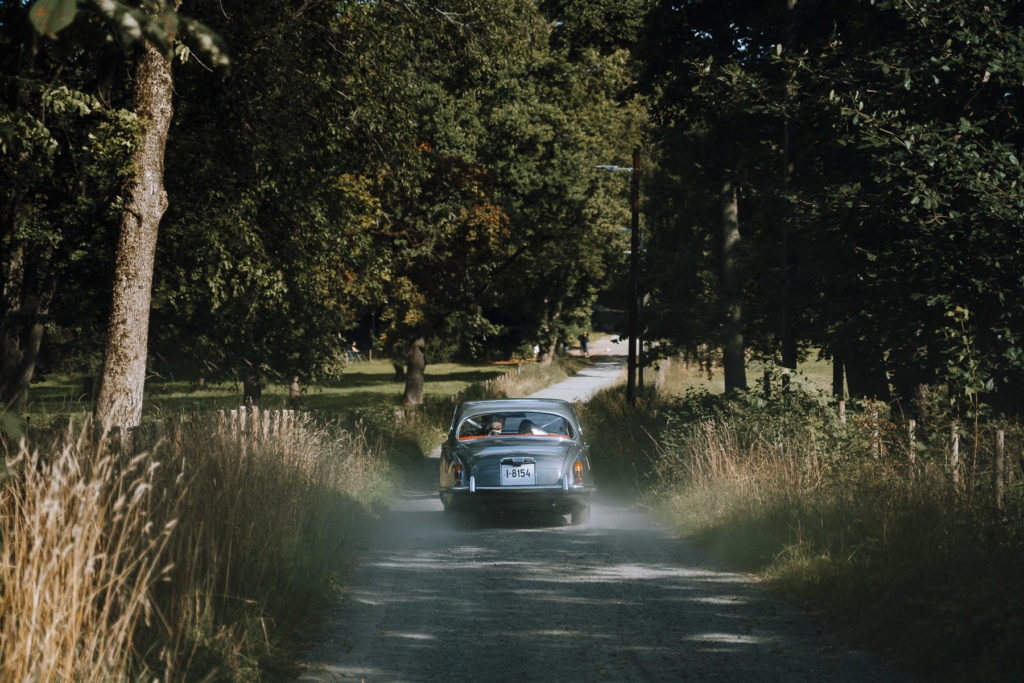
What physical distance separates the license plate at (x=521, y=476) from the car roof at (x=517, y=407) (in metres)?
1.39

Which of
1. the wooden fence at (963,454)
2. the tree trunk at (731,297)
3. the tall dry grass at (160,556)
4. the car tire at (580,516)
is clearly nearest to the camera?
the tall dry grass at (160,556)

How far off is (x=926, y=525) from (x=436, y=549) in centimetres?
543

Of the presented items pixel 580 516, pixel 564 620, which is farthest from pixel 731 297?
pixel 564 620

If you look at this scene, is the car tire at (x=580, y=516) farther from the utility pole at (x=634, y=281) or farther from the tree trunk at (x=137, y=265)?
the utility pole at (x=634, y=281)

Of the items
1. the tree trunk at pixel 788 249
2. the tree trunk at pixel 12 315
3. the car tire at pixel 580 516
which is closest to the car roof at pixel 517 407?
the car tire at pixel 580 516

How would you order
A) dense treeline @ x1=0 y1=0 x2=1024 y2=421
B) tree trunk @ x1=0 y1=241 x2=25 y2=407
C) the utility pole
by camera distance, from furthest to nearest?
1. the utility pole
2. tree trunk @ x1=0 y1=241 x2=25 y2=407
3. dense treeline @ x1=0 y1=0 x2=1024 y2=421

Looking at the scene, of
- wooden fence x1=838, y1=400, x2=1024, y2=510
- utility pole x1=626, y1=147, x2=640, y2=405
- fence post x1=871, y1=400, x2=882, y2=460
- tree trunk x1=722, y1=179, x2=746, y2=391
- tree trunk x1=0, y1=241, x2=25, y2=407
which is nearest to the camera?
wooden fence x1=838, y1=400, x2=1024, y2=510

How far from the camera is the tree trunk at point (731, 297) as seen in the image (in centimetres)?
3550

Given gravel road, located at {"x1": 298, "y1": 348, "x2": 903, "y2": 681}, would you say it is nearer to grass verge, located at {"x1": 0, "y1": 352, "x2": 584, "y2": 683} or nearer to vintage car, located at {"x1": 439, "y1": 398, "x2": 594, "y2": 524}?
grass verge, located at {"x1": 0, "y1": 352, "x2": 584, "y2": 683}

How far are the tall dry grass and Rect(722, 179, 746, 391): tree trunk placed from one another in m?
25.2

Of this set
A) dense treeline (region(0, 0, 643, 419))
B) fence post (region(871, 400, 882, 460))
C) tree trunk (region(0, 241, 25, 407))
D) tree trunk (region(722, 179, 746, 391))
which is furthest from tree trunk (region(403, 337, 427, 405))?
fence post (region(871, 400, 882, 460))

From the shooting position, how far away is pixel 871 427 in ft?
44.4

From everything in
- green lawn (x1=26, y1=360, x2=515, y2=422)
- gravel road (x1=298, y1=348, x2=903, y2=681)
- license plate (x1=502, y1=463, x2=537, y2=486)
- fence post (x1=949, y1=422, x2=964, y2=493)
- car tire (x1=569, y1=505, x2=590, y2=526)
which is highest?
green lawn (x1=26, y1=360, x2=515, y2=422)

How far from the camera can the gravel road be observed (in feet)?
22.0
